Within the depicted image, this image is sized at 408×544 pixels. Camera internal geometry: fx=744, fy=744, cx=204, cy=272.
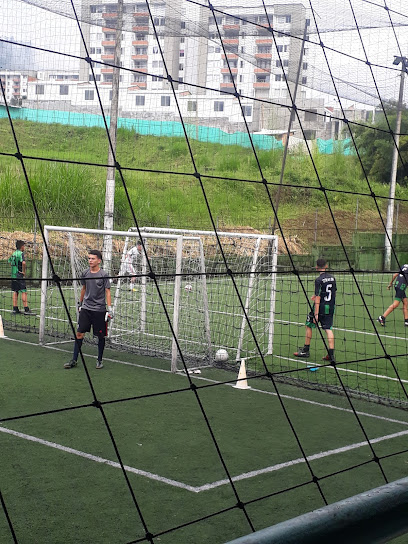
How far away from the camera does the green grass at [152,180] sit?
25.6 m

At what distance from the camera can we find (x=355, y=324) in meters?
13.6

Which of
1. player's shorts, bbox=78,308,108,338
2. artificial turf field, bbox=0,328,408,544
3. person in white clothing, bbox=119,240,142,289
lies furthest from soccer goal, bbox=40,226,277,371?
artificial turf field, bbox=0,328,408,544

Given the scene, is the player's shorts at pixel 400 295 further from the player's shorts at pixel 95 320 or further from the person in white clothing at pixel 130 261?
the player's shorts at pixel 95 320

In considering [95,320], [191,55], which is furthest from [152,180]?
[95,320]

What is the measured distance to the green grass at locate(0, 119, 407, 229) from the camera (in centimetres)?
2558

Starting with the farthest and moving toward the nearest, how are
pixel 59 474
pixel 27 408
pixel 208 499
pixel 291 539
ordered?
pixel 27 408, pixel 59 474, pixel 208 499, pixel 291 539

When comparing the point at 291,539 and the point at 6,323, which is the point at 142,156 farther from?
the point at 291,539

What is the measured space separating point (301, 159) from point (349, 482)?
1431 inches

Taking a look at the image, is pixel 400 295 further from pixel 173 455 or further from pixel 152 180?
pixel 152 180

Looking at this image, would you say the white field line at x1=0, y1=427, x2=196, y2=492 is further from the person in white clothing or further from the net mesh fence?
the person in white clothing

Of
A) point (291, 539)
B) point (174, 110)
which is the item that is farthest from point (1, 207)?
point (291, 539)

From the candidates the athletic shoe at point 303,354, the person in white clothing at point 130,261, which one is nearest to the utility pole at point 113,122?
the person in white clothing at point 130,261

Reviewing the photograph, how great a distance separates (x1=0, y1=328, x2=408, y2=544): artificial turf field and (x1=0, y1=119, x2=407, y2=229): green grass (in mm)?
16872

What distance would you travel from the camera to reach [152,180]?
111 feet
